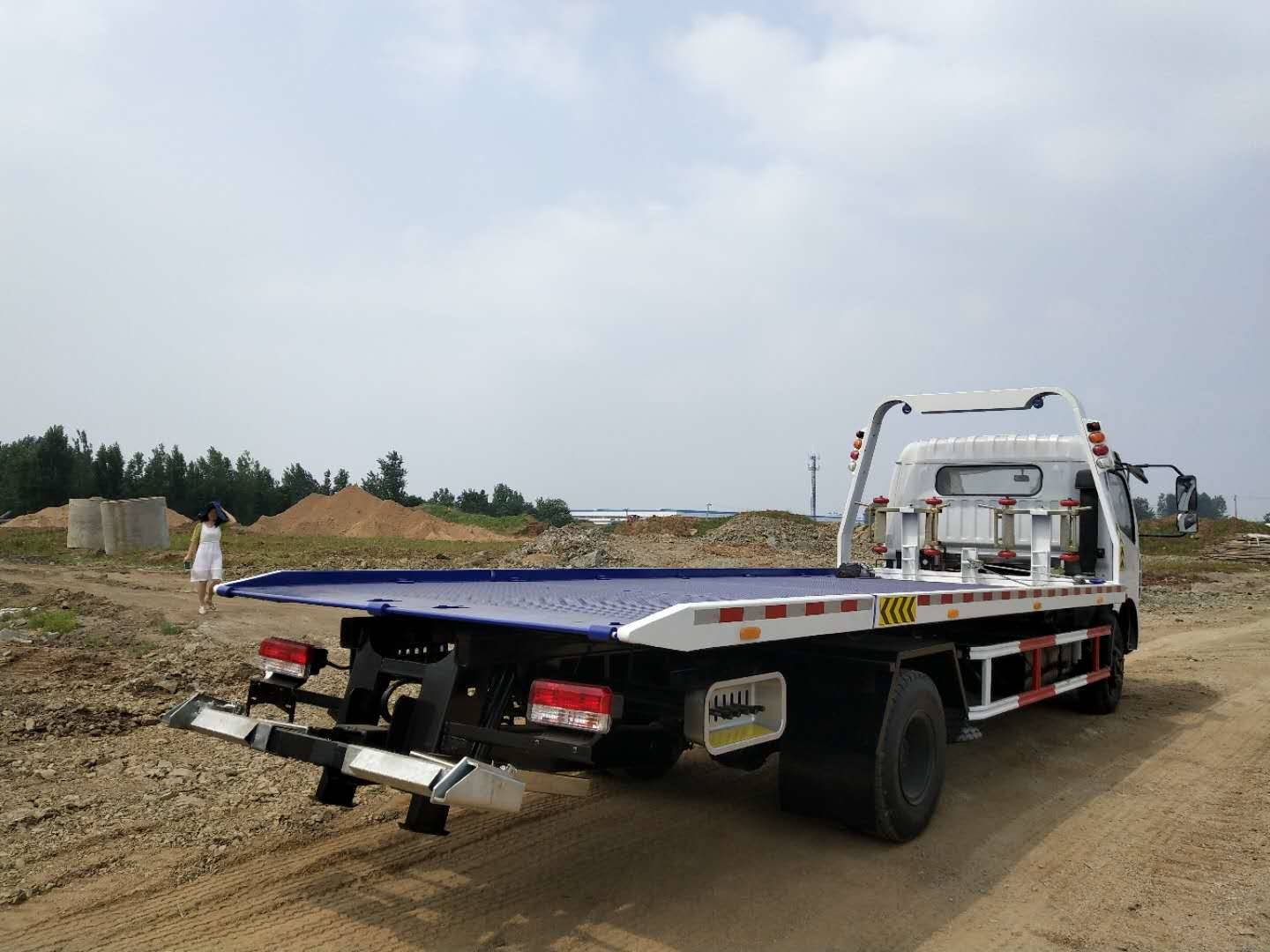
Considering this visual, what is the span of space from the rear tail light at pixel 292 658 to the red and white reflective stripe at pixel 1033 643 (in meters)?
3.79

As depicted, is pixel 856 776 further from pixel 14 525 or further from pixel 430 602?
pixel 14 525

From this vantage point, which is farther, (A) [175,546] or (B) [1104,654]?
(A) [175,546]

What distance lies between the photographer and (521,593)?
17.4 ft

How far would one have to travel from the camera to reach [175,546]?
31500mm

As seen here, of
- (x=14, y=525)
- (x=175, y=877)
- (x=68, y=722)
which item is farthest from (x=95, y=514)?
(x=175, y=877)

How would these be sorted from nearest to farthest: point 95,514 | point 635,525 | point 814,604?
point 814,604 → point 95,514 → point 635,525

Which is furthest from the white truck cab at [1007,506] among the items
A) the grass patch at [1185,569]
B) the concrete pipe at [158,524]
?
the concrete pipe at [158,524]

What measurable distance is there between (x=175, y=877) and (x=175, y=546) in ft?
99.1

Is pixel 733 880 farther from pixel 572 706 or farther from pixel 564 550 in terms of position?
pixel 564 550

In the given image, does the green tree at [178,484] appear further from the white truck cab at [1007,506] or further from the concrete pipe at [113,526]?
the white truck cab at [1007,506]

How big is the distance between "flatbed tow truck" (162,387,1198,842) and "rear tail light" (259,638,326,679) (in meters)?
0.01

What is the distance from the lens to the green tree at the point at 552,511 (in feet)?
212

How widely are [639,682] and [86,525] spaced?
31432 mm

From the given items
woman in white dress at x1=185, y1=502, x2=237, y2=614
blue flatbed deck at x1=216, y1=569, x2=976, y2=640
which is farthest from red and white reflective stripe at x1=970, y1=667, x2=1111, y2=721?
woman in white dress at x1=185, y1=502, x2=237, y2=614
